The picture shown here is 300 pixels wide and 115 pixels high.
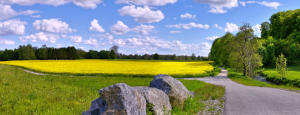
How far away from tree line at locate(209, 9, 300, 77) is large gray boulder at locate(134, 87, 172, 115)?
3361 centimetres

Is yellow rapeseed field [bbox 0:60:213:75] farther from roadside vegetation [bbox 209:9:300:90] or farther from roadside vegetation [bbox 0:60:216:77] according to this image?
roadside vegetation [bbox 209:9:300:90]

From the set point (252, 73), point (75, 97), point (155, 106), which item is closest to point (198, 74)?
point (252, 73)

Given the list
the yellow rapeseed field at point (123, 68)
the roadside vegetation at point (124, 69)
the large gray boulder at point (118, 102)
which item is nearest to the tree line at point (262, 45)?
the roadside vegetation at point (124, 69)

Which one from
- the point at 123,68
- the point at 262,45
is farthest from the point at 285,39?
the point at 123,68

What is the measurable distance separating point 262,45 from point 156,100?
208ft

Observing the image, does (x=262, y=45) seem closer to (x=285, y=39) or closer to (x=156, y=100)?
(x=285, y=39)

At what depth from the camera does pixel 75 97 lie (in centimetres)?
1134

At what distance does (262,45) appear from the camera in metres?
61.6

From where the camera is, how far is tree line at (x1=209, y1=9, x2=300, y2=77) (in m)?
38.1

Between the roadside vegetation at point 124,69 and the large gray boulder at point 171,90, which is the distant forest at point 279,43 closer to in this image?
the roadside vegetation at point 124,69

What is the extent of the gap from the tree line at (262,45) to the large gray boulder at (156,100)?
33.6m

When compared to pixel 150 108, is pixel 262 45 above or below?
above

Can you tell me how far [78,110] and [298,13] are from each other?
73.6m

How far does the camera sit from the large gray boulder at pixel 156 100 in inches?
284
